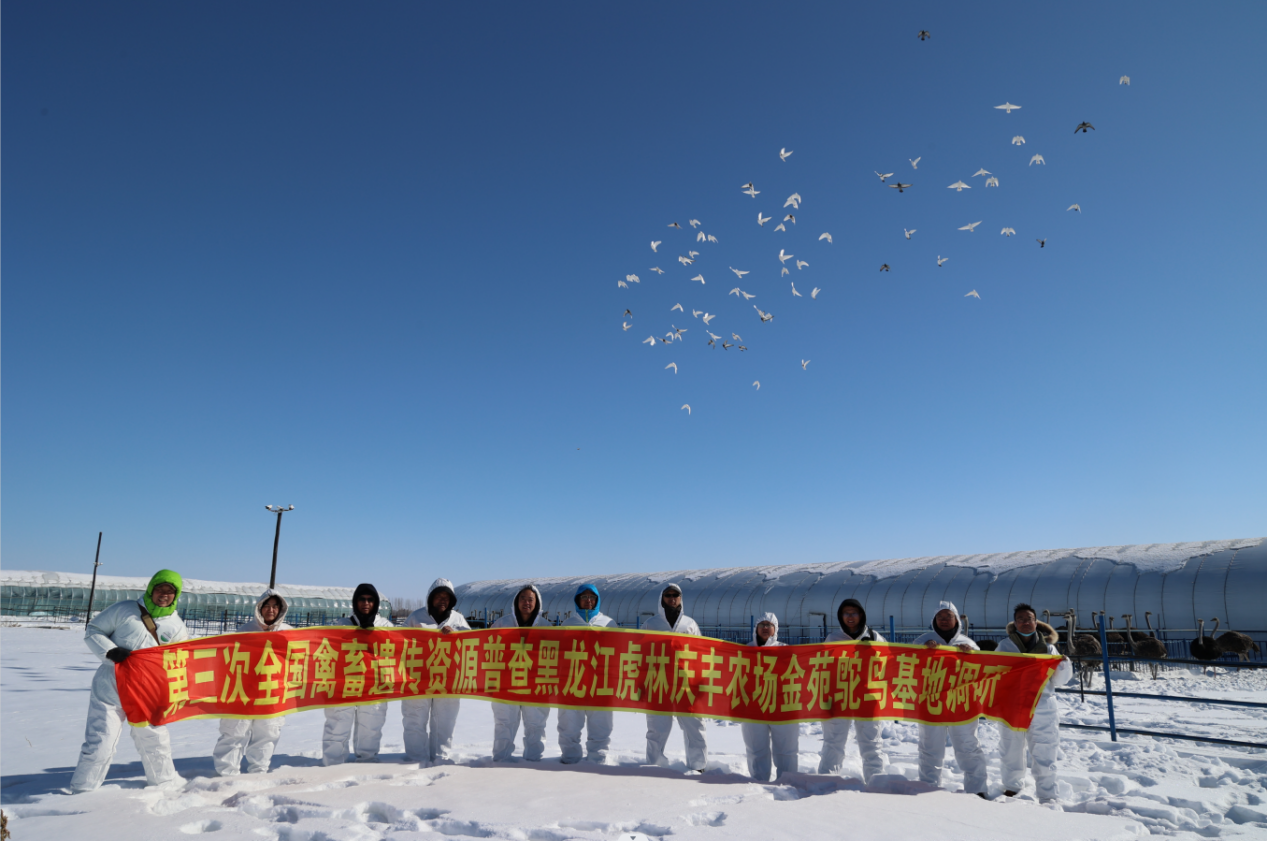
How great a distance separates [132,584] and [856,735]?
72.7 meters

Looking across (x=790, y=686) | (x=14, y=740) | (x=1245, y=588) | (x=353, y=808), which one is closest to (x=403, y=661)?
(x=353, y=808)

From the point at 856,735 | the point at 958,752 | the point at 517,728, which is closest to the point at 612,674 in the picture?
the point at 517,728

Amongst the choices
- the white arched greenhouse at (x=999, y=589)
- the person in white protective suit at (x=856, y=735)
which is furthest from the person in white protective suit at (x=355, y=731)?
the white arched greenhouse at (x=999, y=589)

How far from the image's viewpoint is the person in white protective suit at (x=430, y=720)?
6.72m

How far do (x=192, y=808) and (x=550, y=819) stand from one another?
8.78 ft

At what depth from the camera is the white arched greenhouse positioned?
2467 centimetres

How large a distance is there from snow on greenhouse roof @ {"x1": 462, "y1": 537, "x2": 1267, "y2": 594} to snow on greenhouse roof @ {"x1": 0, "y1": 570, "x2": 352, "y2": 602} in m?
40.4

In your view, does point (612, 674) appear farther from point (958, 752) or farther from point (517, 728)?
point (958, 752)

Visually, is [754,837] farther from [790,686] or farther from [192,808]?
[192,808]

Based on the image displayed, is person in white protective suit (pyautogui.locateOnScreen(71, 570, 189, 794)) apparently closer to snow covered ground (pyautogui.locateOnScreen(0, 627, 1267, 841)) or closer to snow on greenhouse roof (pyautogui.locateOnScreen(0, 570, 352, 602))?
snow covered ground (pyautogui.locateOnScreen(0, 627, 1267, 841))

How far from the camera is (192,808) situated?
510 cm

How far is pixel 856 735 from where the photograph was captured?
21.5ft

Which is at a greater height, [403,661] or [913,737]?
[403,661]

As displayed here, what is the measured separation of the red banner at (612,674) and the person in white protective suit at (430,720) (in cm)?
13
